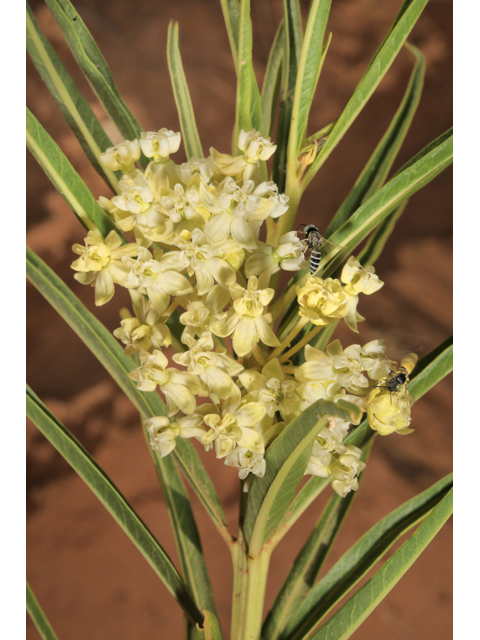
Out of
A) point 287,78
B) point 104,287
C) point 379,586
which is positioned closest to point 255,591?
point 379,586

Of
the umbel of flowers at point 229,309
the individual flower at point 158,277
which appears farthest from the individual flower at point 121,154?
the individual flower at point 158,277

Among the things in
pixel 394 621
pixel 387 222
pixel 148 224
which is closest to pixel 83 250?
pixel 148 224

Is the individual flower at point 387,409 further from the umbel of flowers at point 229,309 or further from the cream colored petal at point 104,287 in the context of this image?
the cream colored petal at point 104,287

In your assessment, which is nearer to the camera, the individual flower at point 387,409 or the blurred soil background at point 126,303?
the individual flower at point 387,409

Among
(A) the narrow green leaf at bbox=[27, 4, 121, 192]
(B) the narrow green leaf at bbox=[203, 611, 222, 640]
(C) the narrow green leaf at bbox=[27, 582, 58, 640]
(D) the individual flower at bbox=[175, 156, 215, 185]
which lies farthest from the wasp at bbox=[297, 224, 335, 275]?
(C) the narrow green leaf at bbox=[27, 582, 58, 640]

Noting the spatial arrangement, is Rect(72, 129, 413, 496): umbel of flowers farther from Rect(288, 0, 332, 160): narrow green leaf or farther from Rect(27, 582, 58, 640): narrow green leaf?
Rect(27, 582, 58, 640): narrow green leaf

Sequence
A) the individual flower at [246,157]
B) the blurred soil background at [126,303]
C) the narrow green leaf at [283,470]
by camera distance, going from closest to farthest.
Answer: the narrow green leaf at [283,470] < the individual flower at [246,157] < the blurred soil background at [126,303]

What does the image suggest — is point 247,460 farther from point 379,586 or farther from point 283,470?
point 379,586
